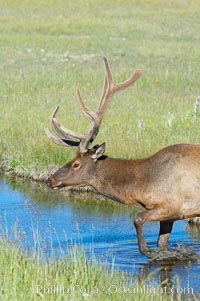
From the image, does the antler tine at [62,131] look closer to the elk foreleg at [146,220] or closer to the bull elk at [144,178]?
the bull elk at [144,178]

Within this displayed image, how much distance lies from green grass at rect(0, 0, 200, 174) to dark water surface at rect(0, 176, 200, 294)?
1110 millimetres

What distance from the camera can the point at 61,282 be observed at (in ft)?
23.5

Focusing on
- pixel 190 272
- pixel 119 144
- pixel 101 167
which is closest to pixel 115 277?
pixel 190 272

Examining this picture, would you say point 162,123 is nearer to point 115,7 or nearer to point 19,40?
point 19,40

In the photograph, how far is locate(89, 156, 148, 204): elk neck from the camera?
9.91 metres

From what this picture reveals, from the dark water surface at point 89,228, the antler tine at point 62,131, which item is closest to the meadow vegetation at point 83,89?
the dark water surface at point 89,228

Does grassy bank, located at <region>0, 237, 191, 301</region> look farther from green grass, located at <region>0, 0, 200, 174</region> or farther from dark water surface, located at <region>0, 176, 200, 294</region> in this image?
green grass, located at <region>0, 0, 200, 174</region>

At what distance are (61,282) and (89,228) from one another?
430 centimetres

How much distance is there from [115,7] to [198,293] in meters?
35.6

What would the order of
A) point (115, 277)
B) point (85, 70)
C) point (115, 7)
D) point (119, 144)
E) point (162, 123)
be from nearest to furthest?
point (115, 277) < point (119, 144) < point (162, 123) < point (85, 70) < point (115, 7)

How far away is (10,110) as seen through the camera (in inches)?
691

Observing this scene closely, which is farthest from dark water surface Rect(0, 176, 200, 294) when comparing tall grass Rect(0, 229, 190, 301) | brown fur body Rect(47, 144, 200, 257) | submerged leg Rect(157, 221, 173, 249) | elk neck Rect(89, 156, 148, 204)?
tall grass Rect(0, 229, 190, 301)

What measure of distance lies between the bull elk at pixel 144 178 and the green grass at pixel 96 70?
362 cm

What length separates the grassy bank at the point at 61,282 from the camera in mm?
6860
